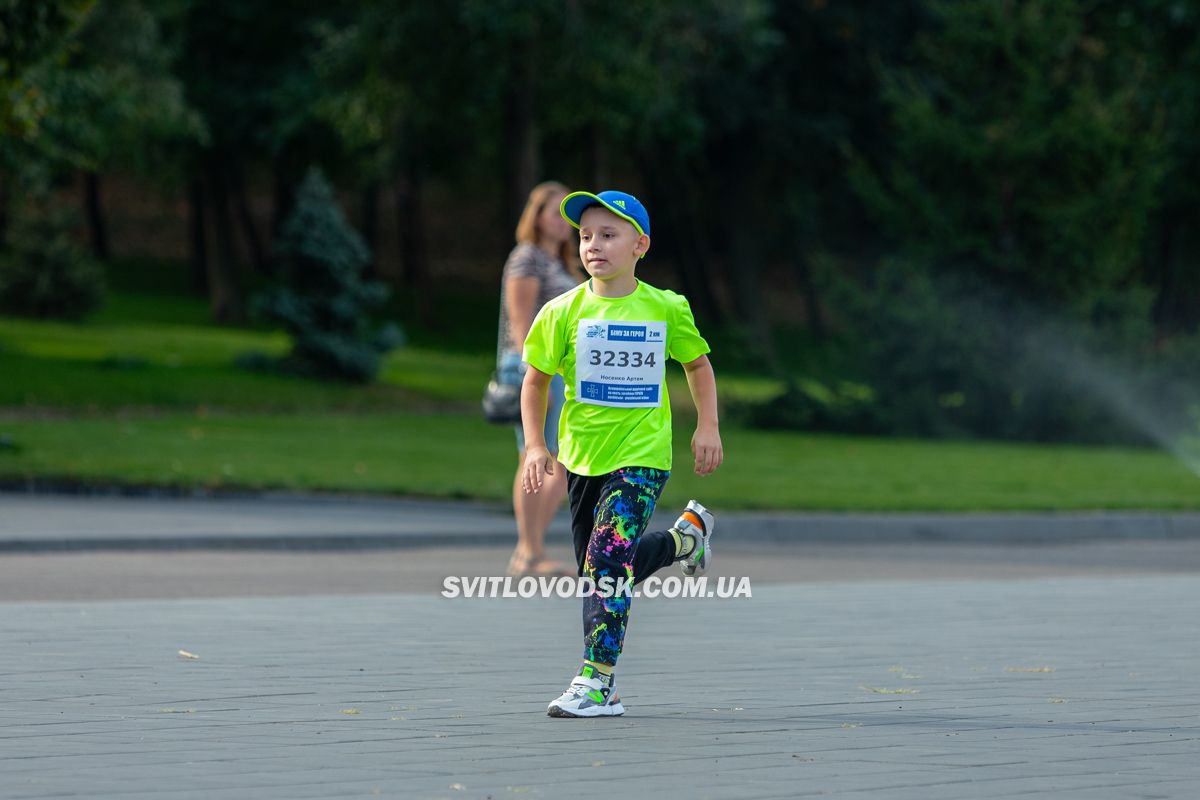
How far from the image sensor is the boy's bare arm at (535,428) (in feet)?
20.5

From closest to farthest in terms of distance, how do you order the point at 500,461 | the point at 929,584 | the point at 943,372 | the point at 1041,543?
1. the point at 929,584
2. the point at 1041,543
3. the point at 500,461
4. the point at 943,372

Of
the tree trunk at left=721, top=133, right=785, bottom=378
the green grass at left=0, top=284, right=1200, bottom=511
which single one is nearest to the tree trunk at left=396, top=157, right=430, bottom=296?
the tree trunk at left=721, top=133, right=785, bottom=378

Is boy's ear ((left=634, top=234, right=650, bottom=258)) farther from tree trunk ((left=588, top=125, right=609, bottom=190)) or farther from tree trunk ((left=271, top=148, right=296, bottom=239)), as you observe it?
tree trunk ((left=271, top=148, right=296, bottom=239))

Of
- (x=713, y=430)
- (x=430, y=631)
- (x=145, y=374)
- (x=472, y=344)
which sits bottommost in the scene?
(x=472, y=344)

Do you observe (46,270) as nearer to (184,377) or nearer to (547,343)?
(184,377)

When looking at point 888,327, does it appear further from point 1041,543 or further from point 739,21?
point 1041,543

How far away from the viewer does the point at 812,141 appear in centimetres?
4372

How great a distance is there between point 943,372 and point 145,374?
11793 millimetres

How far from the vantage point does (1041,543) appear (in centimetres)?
1423

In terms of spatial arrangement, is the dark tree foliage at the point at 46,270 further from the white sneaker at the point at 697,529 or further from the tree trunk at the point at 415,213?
the white sneaker at the point at 697,529

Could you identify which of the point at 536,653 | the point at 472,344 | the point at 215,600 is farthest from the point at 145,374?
the point at 536,653

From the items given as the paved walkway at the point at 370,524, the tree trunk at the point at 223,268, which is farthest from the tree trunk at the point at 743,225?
the paved walkway at the point at 370,524

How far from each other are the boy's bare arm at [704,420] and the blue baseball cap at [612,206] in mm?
514

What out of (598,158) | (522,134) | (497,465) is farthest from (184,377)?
(598,158)
